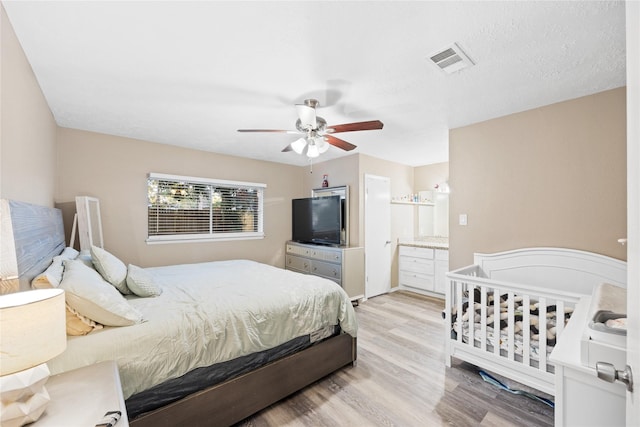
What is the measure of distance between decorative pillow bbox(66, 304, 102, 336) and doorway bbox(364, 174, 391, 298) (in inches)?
137

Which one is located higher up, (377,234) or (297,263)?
(377,234)

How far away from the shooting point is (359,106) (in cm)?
245

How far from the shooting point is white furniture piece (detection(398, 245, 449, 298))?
13.9ft

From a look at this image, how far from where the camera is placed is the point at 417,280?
4.55 metres

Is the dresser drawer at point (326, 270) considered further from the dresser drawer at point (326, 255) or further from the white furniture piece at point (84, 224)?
the white furniture piece at point (84, 224)

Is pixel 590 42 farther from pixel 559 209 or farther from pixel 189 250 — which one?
pixel 189 250

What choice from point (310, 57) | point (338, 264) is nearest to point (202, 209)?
point (338, 264)

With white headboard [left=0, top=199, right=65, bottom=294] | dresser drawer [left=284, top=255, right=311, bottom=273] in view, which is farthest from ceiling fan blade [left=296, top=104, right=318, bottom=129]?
dresser drawer [left=284, top=255, right=311, bottom=273]

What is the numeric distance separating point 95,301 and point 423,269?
4279mm

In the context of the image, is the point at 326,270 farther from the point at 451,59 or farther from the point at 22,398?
the point at 22,398

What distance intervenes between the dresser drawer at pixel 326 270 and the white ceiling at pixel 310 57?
86.3 inches

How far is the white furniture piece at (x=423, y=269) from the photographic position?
Answer: 4.23 meters

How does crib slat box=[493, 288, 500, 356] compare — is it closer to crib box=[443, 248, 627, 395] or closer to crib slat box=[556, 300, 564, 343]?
crib box=[443, 248, 627, 395]

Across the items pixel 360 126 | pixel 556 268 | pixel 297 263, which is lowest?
pixel 297 263
